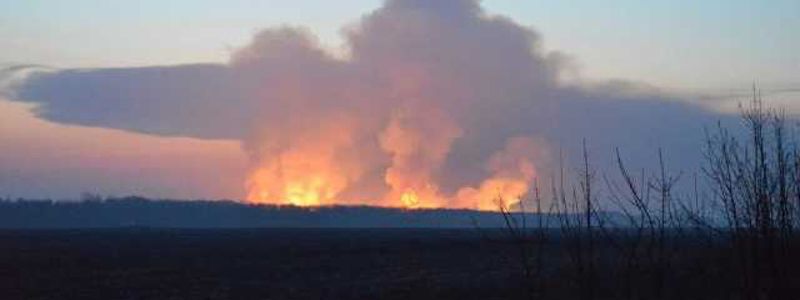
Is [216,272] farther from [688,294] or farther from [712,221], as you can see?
[712,221]

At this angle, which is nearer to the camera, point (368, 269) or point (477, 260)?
point (368, 269)

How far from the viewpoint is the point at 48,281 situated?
1839 inches

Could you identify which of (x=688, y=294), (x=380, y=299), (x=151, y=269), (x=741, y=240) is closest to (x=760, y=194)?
(x=741, y=240)

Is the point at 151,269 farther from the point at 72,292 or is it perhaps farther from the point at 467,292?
the point at 467,292

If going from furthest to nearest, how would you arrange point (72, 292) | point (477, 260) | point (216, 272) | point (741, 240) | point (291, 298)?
point (477, 260), point (216, 272), point (72, 292), point (291, 298), point (741, 240)

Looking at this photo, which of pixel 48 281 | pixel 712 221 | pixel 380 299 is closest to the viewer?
pixel 712 221

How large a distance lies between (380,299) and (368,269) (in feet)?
63.3

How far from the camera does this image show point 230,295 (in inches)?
1495

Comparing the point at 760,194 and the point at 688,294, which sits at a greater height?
the point at 760,194

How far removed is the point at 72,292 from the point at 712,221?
34632mm

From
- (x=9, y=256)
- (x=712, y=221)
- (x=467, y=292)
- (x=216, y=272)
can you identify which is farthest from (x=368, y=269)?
(x=712, y=221)

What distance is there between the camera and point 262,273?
5097 cm

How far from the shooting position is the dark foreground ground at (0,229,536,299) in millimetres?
38094

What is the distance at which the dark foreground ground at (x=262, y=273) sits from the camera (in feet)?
125
